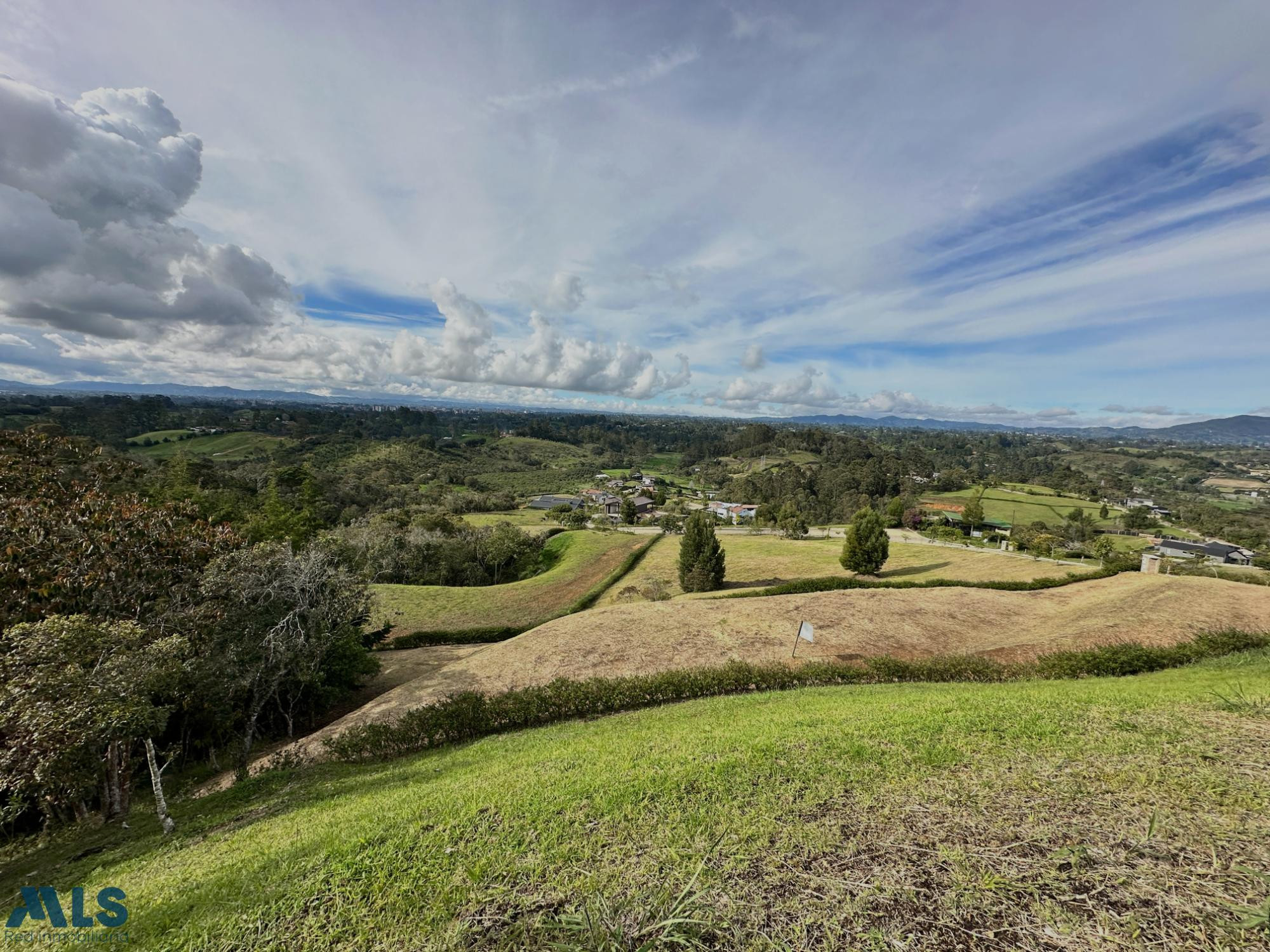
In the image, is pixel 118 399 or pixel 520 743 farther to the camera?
pixel 118 399

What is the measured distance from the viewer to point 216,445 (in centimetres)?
9731

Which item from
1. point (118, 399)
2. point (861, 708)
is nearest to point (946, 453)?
point (861, 708)

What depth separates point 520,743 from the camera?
10656mm

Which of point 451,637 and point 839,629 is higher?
point 839,629

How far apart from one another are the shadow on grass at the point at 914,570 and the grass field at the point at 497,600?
20.8m

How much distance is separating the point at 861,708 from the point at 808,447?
14241cm

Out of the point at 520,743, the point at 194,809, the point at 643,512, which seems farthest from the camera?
the point at 643,512

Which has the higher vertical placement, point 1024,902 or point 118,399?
point 118,399

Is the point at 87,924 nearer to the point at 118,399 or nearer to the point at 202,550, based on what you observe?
the point at 202,550

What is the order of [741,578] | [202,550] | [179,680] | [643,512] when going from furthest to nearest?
[643,512] → [741,578] → [202,550] → [179,680]

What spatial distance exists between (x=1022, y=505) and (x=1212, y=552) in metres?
30.5

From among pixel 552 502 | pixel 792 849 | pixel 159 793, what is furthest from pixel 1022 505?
pixel 159 793

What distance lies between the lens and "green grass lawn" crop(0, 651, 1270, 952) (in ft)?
11.3

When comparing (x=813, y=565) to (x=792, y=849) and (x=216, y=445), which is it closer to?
(x=792, y=849)
